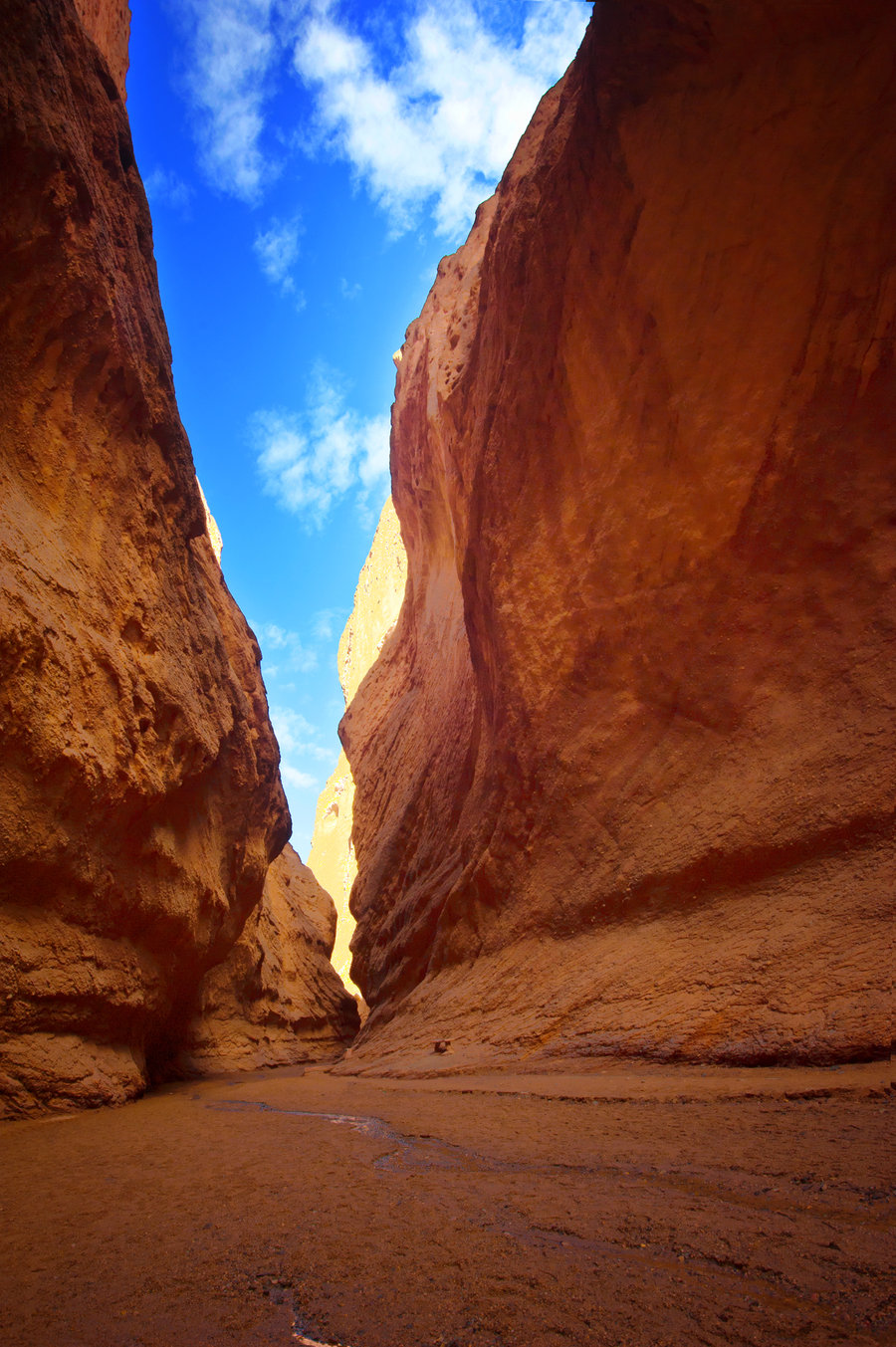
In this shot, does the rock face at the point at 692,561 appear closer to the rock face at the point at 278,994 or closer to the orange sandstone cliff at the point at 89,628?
the rock face at the point at 278,994

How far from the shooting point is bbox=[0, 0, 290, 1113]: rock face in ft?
16.4

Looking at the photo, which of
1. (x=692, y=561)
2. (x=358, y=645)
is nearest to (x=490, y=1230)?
(x=692, y=561)

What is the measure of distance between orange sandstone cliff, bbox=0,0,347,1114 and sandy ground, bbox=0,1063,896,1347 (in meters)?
1.97

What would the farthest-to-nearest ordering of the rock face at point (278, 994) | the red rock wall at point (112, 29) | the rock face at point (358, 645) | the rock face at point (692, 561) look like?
the rock face at point (358, 645) → the rock face at point (278, 994) → the red rock wall at point (112, 29) → the rock face at point (692, 561)

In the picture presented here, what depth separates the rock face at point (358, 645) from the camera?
28850mm

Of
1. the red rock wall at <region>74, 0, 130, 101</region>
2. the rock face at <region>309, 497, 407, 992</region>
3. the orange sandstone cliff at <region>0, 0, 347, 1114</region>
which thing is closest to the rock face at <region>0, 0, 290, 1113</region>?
the orange sandstone cliff at <region>0, 0, 347, 1114</region>

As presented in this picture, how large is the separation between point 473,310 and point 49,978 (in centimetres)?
1304

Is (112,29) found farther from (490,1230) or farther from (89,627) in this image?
(490,1230)

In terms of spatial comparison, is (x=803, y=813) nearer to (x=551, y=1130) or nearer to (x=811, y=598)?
(x=811, y=598)

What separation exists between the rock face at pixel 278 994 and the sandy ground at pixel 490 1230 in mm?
7131

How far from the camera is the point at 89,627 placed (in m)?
5.82

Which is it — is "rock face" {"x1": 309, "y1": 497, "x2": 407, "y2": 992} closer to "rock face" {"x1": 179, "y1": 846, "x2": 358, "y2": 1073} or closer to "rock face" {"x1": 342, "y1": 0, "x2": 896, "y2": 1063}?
"rock face" {"x1": 179, "y1": 846, "x2": 358, "y2": 1073}

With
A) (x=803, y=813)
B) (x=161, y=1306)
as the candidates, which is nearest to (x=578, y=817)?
(x=803, y=813)

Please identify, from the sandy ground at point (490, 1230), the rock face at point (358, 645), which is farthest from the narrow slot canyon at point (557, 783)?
the rock face at point (358, 645)
